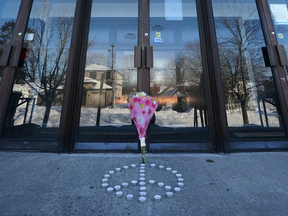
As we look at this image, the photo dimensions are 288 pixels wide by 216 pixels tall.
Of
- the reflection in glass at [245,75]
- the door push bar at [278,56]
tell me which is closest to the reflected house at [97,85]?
the reflection in glass at [245,75]

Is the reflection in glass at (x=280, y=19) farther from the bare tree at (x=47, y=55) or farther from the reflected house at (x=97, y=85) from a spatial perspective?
the bare tree at (x=47, y=55)

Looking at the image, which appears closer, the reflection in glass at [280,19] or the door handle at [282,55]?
the door handle at [282,55]

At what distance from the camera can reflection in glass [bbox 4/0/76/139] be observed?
2.97m

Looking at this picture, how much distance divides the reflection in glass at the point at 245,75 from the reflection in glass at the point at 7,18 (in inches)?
188

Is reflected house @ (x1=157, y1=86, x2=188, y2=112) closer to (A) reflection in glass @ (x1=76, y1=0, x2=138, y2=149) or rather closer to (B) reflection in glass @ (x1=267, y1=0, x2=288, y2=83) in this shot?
(A) reflection in glass @ (x1=76, y1=0, x2=138, y2=149)

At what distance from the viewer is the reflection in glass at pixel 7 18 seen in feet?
10.7

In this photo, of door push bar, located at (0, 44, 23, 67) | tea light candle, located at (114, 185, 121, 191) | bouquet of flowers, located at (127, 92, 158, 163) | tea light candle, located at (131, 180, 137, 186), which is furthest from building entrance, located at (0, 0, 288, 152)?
tea light candle, located at (114, 185, 121, 191)

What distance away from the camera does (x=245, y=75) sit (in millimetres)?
3387

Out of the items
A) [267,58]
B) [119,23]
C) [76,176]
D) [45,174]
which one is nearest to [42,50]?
[119,23]

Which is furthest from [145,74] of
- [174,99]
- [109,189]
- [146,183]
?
[109,189]

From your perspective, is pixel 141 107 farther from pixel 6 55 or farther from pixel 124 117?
pixel 6 55

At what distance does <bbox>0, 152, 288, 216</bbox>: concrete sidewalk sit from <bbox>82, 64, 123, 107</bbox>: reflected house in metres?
1.22

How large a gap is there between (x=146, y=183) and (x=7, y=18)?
4759mm

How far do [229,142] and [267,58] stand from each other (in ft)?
6.98
